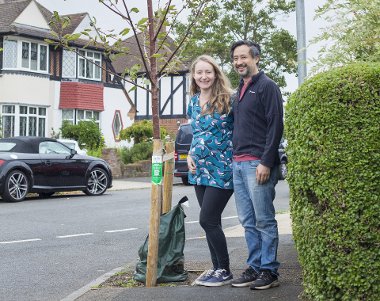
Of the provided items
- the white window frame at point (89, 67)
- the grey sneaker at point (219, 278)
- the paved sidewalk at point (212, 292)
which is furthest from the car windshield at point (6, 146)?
the white window frame at point (89, 67)

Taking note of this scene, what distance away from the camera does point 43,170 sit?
56.8ft

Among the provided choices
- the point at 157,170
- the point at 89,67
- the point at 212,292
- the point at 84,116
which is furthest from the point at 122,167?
the point at 212,292

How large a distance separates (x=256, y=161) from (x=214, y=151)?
437 mm

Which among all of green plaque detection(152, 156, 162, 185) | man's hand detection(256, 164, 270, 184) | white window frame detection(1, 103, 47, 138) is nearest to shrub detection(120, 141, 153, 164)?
white window frame detection(1, 103, 47, 138)

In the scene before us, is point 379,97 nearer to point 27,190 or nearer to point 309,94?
point 309,94

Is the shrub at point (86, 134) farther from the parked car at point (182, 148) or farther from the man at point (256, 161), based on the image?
the man at point (256, 161)

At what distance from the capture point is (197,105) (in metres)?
6.05

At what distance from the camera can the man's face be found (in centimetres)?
581

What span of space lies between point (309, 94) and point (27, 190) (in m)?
13.5

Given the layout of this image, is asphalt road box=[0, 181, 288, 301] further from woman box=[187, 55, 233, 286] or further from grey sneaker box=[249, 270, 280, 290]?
grey sneaker box=[249, 270, 280, 290]

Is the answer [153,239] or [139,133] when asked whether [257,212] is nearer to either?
[153,239]

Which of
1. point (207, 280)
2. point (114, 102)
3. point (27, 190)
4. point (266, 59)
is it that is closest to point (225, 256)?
point (207, 280)

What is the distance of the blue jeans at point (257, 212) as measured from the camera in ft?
18.4

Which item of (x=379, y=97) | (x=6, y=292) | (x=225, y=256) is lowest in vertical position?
(x=6, y=292)
